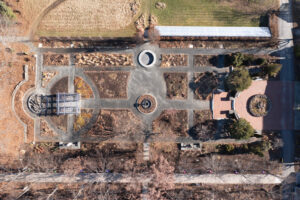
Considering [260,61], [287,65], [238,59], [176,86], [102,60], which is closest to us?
[238,59]

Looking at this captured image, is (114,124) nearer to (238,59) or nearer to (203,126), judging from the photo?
(203,126)

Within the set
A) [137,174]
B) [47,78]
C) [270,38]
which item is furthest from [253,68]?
[47,78]

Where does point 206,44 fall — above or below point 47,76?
above

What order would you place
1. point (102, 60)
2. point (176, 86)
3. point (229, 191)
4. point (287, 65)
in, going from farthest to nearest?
1. point (102, 60)
2. point (287, 65)
3. point (176, 86)
4. point (229, 191)

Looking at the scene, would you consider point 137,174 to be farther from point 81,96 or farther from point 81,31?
point 81,31

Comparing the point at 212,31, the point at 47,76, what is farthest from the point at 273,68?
the point at 47,76

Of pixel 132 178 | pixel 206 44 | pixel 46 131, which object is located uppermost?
pixel 206 44
